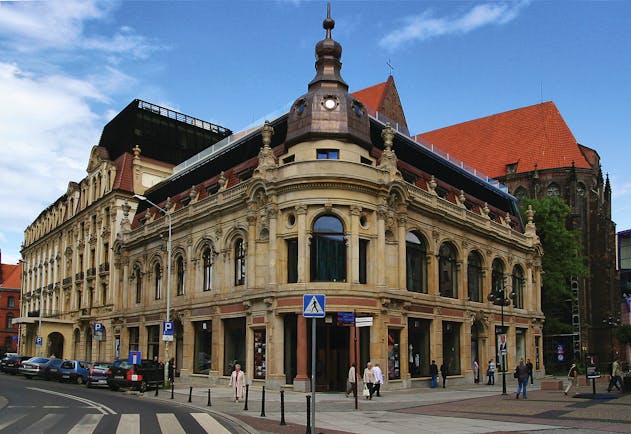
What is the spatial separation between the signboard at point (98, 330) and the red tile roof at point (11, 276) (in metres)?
67.9

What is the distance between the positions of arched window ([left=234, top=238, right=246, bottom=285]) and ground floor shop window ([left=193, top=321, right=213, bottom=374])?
13.1 feet

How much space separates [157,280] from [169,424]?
32.4 metres

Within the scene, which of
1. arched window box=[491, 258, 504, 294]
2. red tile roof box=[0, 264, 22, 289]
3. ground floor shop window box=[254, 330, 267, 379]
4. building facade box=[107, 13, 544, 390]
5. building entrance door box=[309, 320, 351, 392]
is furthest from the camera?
red tile roof box=[0, 264, 22, 289]

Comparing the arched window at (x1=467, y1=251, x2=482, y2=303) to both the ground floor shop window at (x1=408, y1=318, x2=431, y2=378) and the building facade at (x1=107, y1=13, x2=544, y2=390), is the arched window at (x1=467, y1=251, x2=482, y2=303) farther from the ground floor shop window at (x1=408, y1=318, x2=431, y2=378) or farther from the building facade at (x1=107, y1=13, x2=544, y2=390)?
the ground floor shop window at (x1=408, y1=318, x2=431, y2=378)

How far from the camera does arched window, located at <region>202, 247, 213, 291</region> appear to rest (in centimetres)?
4244

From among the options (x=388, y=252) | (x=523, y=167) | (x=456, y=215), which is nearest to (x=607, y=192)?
(x=523, y=167)

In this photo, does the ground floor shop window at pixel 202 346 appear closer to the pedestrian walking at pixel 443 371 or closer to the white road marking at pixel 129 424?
the pedestrian walking at pixel 443 371

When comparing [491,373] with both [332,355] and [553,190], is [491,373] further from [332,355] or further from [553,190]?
[553,190]

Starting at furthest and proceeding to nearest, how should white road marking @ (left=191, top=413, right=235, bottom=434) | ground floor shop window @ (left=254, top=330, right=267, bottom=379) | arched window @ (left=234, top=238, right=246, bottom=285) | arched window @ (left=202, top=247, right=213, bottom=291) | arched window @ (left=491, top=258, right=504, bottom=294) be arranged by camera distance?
1. arched window @ (left=491, top=258, right=504, bottom=294)
2. arched window @ (left=202, top=247, right=213, bottom=291)
3. arched window @ (left=234, top=238, right=246, bottom=285)
4. ground floor shop window @ (left=254, top=330, right=267, bottom=379)
5. white road marking @ (left=191, top=413, right=235, bottom=434)

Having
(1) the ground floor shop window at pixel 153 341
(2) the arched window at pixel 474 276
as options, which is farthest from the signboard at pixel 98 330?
(2) the arched window at pixel 474 276

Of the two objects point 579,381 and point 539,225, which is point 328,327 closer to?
point 579,381

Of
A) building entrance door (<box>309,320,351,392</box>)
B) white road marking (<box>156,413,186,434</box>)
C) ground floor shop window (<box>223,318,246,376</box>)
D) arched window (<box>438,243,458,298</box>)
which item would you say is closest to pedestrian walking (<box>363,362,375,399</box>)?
building entrance door (<box>309,320,351,392</box>)

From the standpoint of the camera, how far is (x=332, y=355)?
3412 cm

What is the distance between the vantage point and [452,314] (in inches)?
1703
